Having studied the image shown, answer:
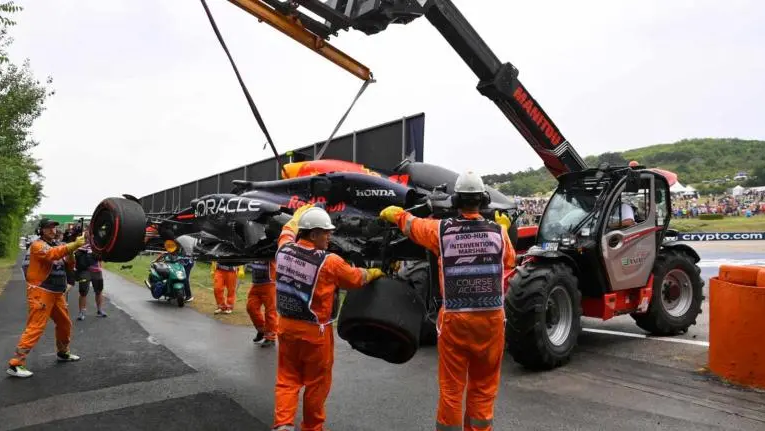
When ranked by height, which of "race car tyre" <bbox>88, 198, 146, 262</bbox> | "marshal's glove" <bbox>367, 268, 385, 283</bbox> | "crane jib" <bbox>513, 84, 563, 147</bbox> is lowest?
"marshal's glove" <bbox>367, 268, 385, 283</bbox>

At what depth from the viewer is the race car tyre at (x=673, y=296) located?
7402mm

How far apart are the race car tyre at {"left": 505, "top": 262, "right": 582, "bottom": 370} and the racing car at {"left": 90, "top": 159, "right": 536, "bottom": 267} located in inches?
30.7

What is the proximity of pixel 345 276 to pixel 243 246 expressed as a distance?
210cm

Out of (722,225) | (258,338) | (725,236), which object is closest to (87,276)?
(258,338)

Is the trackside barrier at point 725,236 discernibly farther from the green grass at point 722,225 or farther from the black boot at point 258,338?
the black boot at point 258,338

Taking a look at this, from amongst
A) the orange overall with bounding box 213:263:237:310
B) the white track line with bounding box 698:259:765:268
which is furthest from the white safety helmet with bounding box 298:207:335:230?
the white track line with bounding box 698:259:765:268

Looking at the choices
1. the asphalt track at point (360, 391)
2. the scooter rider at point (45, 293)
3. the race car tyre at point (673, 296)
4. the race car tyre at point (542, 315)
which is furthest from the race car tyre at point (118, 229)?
the race car tyre at point (673, 296)

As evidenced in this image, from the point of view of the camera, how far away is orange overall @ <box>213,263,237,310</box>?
10.6 m

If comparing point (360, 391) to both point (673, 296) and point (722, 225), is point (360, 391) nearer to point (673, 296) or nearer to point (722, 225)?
point (673, 296)

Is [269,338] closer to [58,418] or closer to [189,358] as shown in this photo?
[189,358]

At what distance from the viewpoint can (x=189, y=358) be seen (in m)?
7.00

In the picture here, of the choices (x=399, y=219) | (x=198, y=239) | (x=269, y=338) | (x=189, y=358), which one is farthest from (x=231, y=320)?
(x=399, y=219)

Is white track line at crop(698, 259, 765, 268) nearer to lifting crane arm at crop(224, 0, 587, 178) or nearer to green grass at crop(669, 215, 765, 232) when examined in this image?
lifting crane arm at crop(224, 0, 587, 178)

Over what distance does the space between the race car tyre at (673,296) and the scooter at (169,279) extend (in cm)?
925
